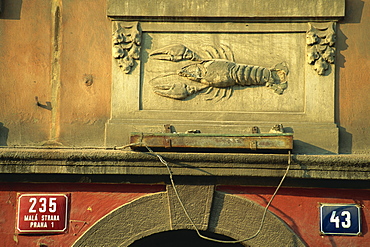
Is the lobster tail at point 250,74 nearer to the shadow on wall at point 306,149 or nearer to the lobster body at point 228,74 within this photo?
the lobster body at point 228,74

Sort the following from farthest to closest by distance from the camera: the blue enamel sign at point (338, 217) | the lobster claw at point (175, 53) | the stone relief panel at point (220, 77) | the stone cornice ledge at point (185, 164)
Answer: the lobster claw at point (175, 53), the stone relief panel at point (220, 77), the blue enamel sign at point (338, 217), the stone cornice ledge at point (185, 164)

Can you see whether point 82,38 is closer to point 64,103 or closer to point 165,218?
point 64,103

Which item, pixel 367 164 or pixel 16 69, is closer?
pixel 367 164

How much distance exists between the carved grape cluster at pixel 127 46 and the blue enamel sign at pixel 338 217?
215 cm

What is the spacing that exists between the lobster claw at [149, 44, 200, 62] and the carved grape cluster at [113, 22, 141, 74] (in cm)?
20

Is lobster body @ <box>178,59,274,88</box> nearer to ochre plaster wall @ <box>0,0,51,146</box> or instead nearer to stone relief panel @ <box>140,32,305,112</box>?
stone relief panel @ <box>140,32,305,112</box>

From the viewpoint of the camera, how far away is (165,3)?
5.65 metres

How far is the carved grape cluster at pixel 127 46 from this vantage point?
Answer: 5641 millimetres

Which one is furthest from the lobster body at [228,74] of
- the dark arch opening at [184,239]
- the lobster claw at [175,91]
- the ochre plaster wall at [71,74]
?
the dark arch opening at [184,239]

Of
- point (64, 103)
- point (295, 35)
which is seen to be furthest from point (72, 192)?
point (295, 35)

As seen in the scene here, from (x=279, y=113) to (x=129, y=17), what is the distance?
1603 millimetres

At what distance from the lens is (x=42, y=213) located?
217 inches

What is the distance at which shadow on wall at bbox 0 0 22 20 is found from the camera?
5.77 metres

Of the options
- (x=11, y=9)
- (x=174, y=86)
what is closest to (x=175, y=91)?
(x=174, y=86)
